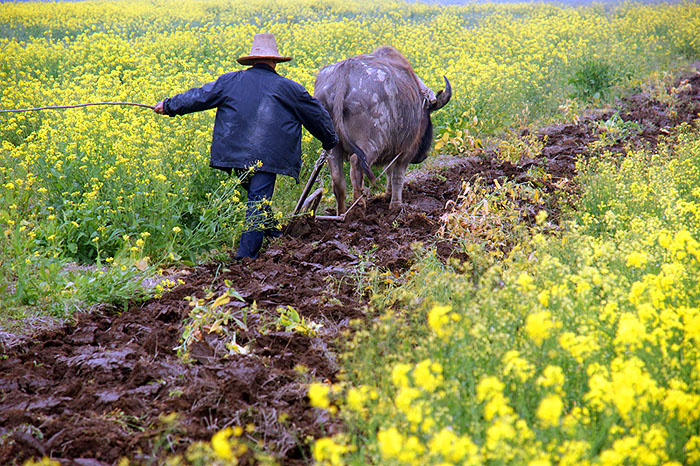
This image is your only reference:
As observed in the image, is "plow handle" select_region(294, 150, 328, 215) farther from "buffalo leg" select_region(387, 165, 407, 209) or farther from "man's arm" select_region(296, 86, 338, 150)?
"buffalo leg" select_region(387, 165, 407, 209)

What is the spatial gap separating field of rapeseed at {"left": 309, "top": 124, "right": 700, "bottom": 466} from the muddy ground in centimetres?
40

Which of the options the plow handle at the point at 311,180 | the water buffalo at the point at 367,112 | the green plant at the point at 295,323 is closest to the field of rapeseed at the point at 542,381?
the green plant at the point at 295,323

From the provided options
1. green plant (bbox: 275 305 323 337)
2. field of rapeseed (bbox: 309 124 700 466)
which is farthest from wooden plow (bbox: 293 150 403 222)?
field of rapeseed (bbox: 309 124 700 466)

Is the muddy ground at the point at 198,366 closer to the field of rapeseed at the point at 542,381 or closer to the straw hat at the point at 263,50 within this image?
the field of rapeseed at the point at 542,381

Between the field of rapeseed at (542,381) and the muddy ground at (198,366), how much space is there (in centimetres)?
40

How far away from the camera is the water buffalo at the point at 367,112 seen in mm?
6219

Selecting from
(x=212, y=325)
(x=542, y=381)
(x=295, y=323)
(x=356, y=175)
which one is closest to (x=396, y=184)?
(x=356, y=175)

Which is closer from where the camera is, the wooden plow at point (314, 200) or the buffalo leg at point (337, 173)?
the wooden plow at point (314, 200)

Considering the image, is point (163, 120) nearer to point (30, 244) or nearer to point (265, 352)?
point (30, 244)

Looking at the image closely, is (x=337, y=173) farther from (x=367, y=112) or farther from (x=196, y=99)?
(x=196, y=99)

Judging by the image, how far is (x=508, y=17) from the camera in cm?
2362

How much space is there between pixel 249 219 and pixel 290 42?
426 inches

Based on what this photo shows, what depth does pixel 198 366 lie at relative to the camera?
3438mm

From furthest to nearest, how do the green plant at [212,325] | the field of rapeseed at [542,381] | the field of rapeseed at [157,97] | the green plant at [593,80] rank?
the green plant at [593,80] → the field of rapeseed at [157,97] → the green plant at [212,325] → the field of rapeseed at [542,381]
